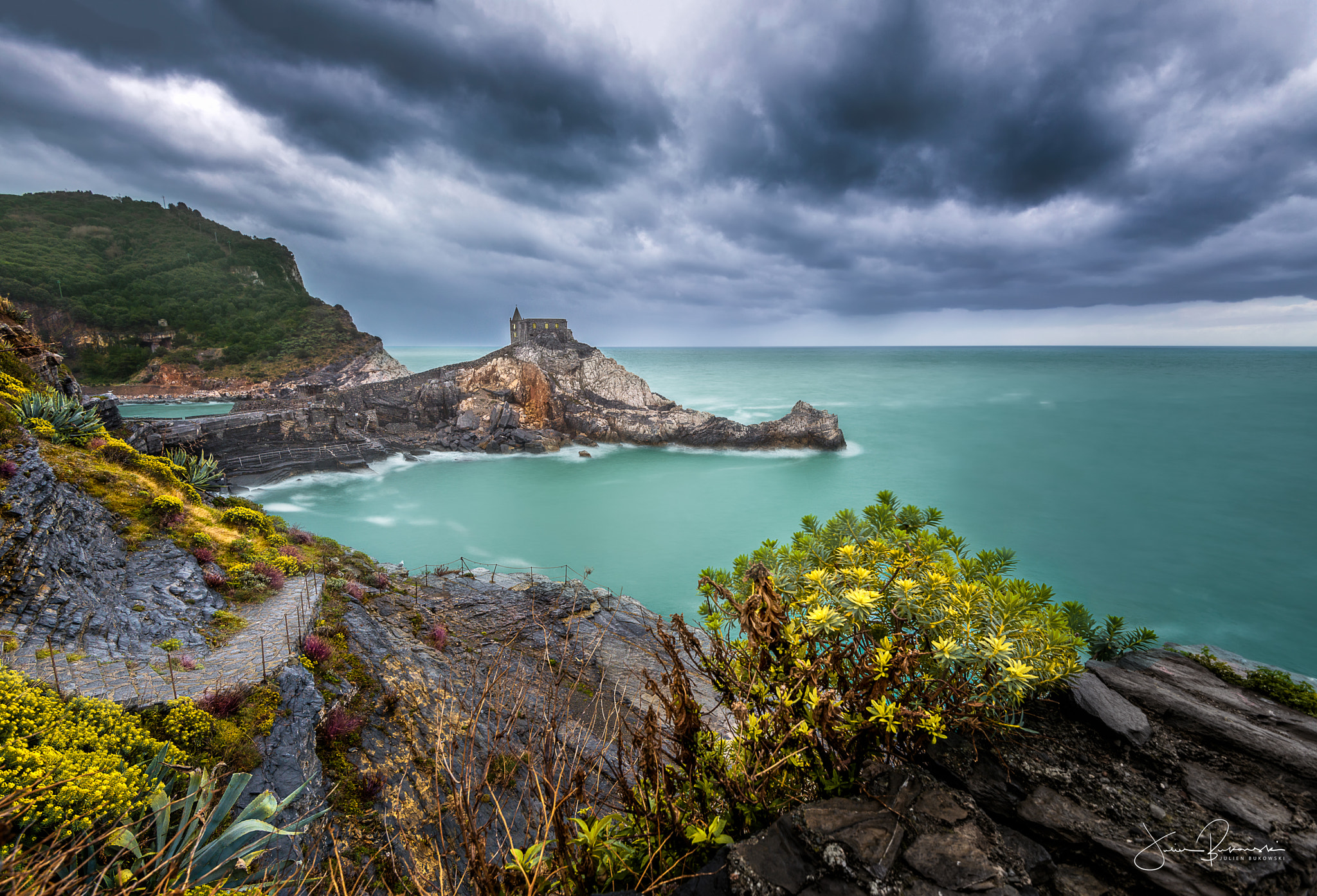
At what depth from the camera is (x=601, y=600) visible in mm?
11297

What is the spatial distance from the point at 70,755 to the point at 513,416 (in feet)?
114

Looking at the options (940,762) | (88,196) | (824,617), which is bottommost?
(940,762)

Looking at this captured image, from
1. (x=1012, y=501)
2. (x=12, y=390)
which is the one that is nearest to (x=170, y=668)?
(x=12, y=390)

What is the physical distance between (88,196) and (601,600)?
136 metres

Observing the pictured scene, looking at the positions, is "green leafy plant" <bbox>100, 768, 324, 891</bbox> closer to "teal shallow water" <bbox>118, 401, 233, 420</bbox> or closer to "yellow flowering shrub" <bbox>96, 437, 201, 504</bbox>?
"yellow flowering shrub" <bbox>96, 437, 201, 504</bbox>

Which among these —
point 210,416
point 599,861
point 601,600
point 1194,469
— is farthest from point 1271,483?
point 210,416

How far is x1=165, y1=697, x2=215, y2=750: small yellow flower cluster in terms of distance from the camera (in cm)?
406

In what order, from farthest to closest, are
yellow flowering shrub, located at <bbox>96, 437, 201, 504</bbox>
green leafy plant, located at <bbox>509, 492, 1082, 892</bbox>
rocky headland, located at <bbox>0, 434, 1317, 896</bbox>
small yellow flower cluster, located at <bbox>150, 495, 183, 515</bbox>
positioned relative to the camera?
yellow flowering shrub, located at <bbox>96, 437, 201, 504</bbox> < small yellow flower cluster, located at <bbox>150, 495, 183, 515</bbox> < green leafy plant, located at <bbox>509, 492, 1082, 892</bbox> < rocky headland, located at <bbox>0, 434, 1317, 896</bbox>

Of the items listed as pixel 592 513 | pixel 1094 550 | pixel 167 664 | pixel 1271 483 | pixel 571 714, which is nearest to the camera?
pixel 167 664

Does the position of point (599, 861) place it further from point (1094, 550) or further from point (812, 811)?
point (1094, 550)

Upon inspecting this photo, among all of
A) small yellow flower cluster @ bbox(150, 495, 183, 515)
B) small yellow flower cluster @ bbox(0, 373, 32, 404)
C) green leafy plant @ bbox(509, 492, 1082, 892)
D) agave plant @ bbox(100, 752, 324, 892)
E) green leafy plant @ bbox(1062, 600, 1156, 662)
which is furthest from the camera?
small yellow flower cluster @ bbox(0, 373, 32, 404)
